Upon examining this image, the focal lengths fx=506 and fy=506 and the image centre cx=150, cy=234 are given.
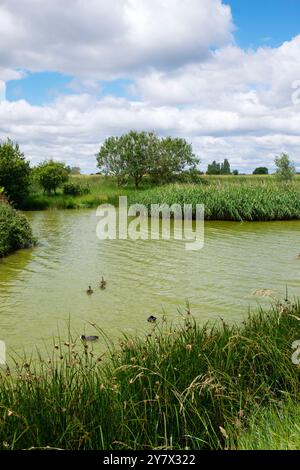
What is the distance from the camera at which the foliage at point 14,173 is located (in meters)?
33.4

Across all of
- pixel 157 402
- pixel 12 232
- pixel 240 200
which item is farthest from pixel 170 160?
pixel 157 402

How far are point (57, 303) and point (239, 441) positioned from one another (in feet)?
22.7

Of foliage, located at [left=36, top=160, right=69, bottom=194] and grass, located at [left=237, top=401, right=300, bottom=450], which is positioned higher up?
foliage, located at [left=36, top=160, right=69, bottom=194]

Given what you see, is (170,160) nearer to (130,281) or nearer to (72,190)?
(72,190)

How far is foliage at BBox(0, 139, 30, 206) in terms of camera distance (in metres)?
33.4

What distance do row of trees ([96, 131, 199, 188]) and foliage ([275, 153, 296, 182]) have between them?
31.9 ft

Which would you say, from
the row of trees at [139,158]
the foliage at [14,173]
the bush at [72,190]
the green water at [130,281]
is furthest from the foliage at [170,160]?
the green water at [130,281]

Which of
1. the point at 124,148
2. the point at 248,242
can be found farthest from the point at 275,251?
the point at 124,148

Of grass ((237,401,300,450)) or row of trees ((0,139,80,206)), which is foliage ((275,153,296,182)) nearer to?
row of trees ((0,139,80,206))

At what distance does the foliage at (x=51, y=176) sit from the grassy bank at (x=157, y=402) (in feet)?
112

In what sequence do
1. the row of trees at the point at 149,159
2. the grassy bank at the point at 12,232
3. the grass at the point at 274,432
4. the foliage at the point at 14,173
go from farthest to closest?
the row of trees at the point at 149,159, the foliage at the point at 14,173, the grassy bank at the point at 12,232, the grass at the point at 274,432

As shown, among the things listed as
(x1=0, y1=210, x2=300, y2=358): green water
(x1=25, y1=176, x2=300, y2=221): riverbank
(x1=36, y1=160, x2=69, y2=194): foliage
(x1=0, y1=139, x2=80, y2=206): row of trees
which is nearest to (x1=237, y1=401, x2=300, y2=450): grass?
(x1=0, y1=210, x2=300, y2=358): green water

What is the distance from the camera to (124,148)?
5112 centimetres

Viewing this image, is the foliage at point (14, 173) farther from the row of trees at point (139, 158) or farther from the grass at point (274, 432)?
the grass at point (274, 432)
